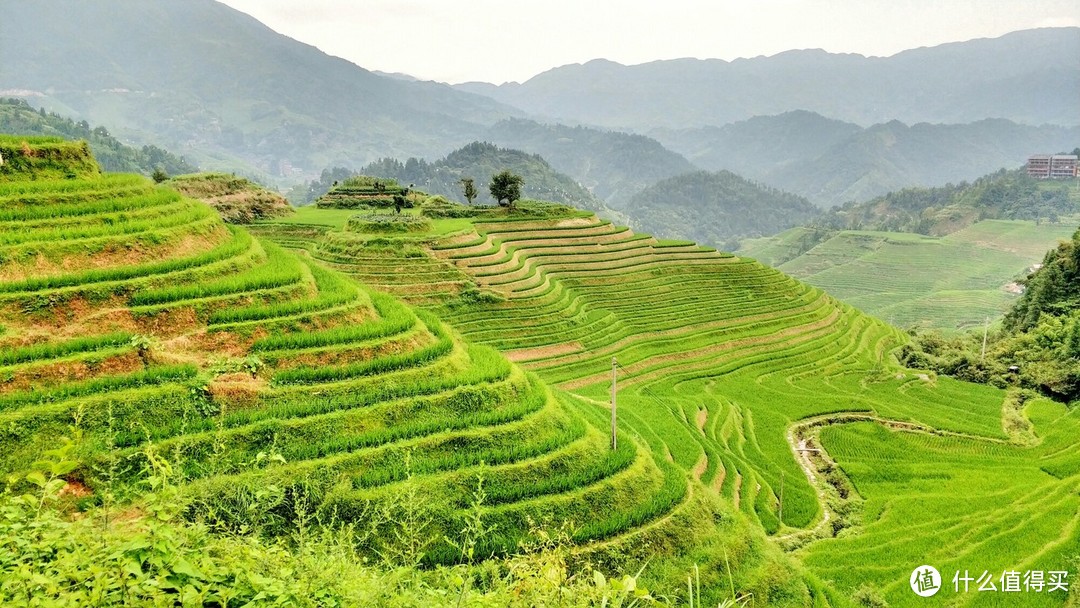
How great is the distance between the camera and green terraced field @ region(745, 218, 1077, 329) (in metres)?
74.2

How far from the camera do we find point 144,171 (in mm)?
104250

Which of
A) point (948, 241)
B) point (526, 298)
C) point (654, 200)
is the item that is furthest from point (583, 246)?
point (654, 200)

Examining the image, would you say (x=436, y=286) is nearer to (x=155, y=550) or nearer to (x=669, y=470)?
(x=669, y=470)

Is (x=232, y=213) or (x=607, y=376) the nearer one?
(x=607, y=376)

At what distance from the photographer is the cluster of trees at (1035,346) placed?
29995 mm

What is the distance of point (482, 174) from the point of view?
155m

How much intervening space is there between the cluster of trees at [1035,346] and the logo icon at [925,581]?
882 inches

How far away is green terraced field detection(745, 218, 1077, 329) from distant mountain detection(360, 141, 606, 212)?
58102mm

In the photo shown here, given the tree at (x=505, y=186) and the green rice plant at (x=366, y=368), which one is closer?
the green rice plant at (x=366, y=368)

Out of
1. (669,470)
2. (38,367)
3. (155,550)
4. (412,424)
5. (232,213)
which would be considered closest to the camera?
(155,550)

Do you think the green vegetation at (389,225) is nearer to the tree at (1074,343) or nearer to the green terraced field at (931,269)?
the tree at (1074,343)

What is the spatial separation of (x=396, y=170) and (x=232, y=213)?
4007 inches

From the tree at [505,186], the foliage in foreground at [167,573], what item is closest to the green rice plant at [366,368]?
the foliage in foreground at [167,573]

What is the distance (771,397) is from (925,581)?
13.9 metres
